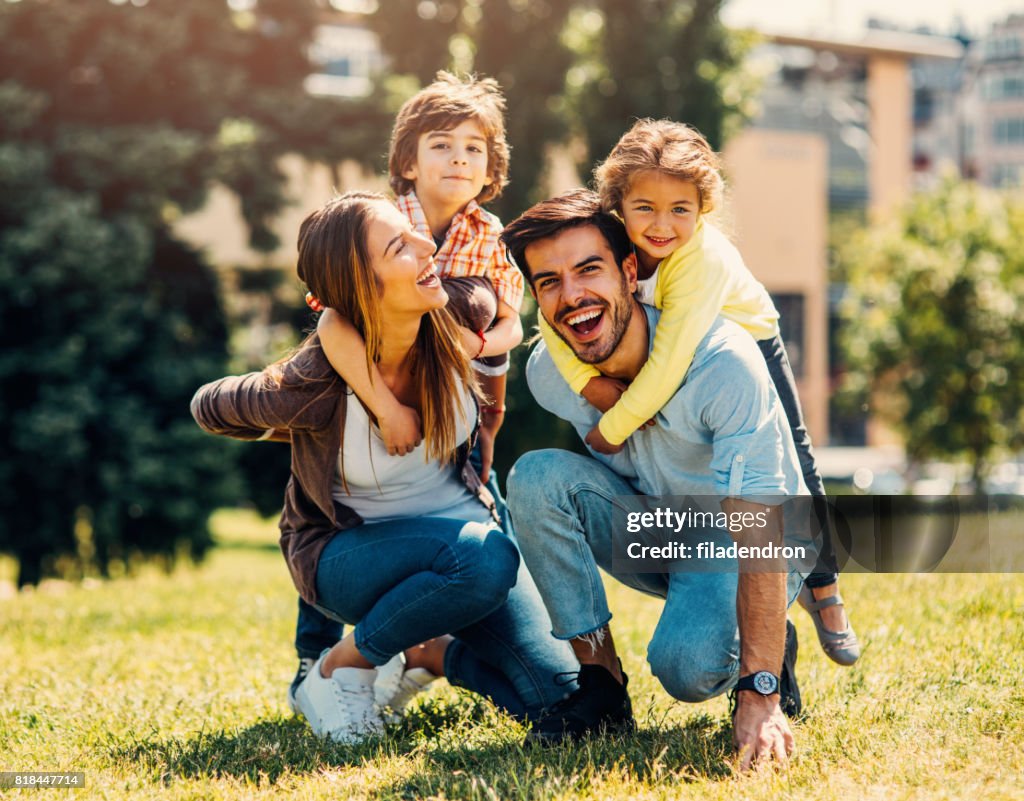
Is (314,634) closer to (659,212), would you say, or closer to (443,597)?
(443,597)

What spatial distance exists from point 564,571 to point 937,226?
19792 mm

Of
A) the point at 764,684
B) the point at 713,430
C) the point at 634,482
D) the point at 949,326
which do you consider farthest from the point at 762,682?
the point at 949,326

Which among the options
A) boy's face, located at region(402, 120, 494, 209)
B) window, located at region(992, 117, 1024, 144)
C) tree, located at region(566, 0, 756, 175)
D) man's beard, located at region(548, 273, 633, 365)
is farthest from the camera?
window, located at region(992, 117, 1024, 144)

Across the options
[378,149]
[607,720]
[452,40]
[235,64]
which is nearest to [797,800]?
[607,720]

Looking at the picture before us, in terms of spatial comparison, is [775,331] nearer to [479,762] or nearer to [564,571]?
[564,571]

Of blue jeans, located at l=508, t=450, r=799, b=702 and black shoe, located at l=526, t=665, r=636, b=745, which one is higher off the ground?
blue jeans, located at l=508, t=450, r=799, b=702

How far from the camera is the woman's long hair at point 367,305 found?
9.34 feet

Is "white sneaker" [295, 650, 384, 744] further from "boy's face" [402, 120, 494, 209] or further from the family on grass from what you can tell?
"boy's face" [402, 120, 494, 209]

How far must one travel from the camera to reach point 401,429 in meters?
2.91

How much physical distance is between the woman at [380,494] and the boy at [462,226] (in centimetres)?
21

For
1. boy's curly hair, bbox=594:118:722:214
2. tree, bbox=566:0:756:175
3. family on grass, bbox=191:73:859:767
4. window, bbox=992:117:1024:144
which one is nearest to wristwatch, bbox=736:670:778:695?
family on grass, bbox=191:73:859:767

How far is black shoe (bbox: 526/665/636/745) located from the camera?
2.77 m

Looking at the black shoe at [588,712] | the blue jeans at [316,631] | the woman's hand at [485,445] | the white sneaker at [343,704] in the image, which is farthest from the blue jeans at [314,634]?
the black shoe at [588,712]

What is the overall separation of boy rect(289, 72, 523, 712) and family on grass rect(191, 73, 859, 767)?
0.21 ft
